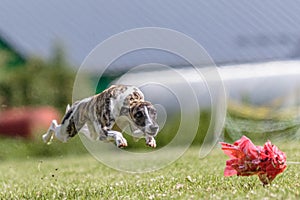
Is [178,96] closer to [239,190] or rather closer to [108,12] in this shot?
[239,190]

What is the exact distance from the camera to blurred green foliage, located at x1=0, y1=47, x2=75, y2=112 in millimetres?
13320

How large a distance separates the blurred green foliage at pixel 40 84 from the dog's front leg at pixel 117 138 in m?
8.98

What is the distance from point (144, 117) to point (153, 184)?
1204 mm

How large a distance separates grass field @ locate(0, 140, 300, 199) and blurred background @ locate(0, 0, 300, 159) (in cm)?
302

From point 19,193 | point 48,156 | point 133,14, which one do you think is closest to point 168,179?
point 19,193

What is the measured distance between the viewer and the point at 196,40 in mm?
11883

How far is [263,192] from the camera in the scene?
3797 mm

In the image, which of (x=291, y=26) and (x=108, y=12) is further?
(x=108, y=12)

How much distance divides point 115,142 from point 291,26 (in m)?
8.90

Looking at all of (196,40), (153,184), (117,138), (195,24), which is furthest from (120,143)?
(195,24)

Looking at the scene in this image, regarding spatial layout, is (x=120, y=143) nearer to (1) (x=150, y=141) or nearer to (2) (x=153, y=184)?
(1) (x=150, y=141)

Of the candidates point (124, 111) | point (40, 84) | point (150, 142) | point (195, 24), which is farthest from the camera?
point (40, 84)

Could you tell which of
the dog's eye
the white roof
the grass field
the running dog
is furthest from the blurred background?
the dog's eye

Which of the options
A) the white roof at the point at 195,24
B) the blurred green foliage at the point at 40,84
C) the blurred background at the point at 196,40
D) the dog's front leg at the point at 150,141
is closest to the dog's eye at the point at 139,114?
the dog's front leg at the point at 150,141
